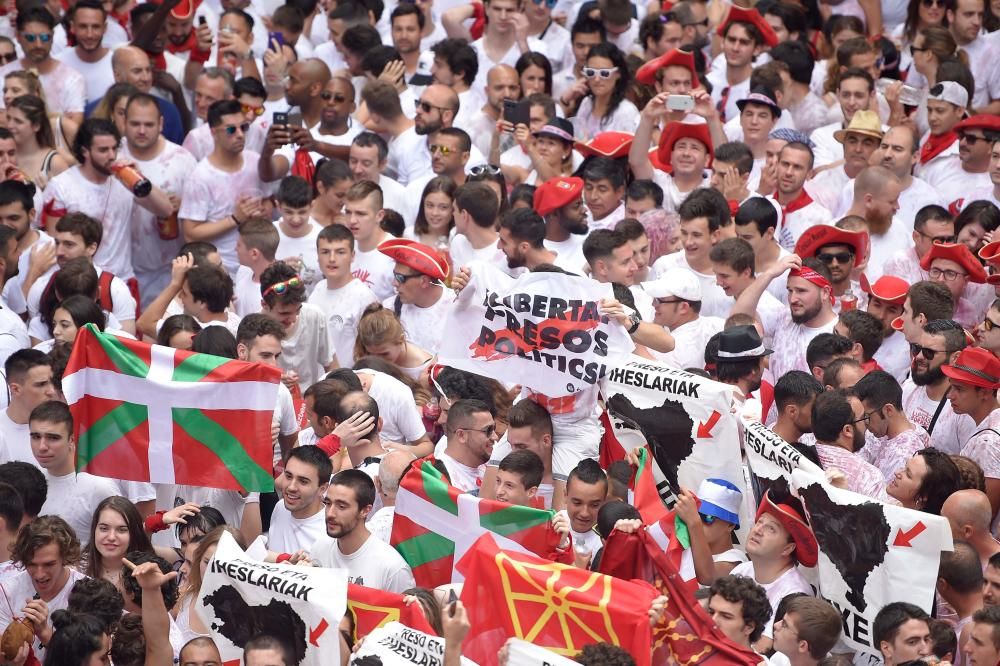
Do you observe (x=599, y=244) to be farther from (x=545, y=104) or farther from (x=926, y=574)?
(x=926, y=574)

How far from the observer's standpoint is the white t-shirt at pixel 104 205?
11820mm

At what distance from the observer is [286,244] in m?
11.6

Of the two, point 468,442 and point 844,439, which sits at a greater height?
point 844,439

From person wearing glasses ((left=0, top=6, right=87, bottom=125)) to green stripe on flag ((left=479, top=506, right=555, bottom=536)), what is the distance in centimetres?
666

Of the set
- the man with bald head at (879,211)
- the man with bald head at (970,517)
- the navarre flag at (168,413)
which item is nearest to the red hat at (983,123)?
the man with bald head at (879,211)

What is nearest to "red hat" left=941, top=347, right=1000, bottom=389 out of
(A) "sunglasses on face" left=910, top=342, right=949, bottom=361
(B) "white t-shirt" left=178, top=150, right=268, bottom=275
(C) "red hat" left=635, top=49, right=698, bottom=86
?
(A) "sunglasses on face" left=910, top=342, right=949, bottom=361

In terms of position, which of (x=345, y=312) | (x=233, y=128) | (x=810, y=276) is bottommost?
(x=345, y=312)

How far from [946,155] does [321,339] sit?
4.69 metres

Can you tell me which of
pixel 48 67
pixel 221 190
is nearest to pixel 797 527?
pixel 221 190

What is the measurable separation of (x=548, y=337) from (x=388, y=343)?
5.15 ft

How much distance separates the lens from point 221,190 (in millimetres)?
12141

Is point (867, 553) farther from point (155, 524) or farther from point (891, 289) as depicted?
point (155, 524)

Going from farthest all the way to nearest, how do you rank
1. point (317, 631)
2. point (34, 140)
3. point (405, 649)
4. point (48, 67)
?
point (48, 67)
point (34, 140)
point (317, 631)
point (405, 649)

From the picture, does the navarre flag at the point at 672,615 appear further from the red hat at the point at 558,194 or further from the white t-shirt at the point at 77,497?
the red hat at the point at 558,194
